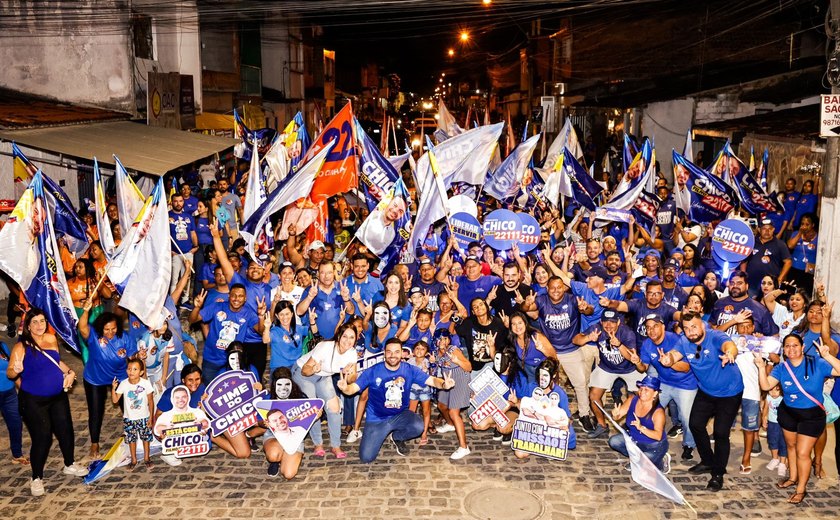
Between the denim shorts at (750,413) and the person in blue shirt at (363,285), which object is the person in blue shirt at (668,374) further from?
the person in blue shirt at (363,285)

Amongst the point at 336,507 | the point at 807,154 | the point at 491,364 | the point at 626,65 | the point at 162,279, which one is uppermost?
the point at 626,65

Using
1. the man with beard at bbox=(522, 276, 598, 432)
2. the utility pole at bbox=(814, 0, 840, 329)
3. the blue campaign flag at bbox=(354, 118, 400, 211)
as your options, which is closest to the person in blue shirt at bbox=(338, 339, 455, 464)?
the man with beard at bbox=(522, 276, 598, 432)

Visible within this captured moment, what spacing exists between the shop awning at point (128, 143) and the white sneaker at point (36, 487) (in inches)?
255

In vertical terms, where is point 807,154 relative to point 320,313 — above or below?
above

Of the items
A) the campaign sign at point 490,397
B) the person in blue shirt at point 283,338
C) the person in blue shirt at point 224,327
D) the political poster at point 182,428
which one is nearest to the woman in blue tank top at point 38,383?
the political poster at point 182,428

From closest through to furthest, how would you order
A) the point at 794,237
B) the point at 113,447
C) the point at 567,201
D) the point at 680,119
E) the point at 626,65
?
the point at 113,447, the point at 794,237, the point at 567,201, the point at 680,119, the point at 626,65

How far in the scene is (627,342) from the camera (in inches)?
360

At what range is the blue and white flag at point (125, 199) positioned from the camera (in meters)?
9.78

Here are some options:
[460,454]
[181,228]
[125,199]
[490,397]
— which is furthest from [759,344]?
[181,228]

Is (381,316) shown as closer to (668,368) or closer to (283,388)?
(283,388)

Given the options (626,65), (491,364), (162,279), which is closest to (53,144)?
(162,279)

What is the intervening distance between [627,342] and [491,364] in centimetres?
160

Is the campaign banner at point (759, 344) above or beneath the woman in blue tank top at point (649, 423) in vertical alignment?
above

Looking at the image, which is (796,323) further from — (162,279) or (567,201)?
(567,201)
